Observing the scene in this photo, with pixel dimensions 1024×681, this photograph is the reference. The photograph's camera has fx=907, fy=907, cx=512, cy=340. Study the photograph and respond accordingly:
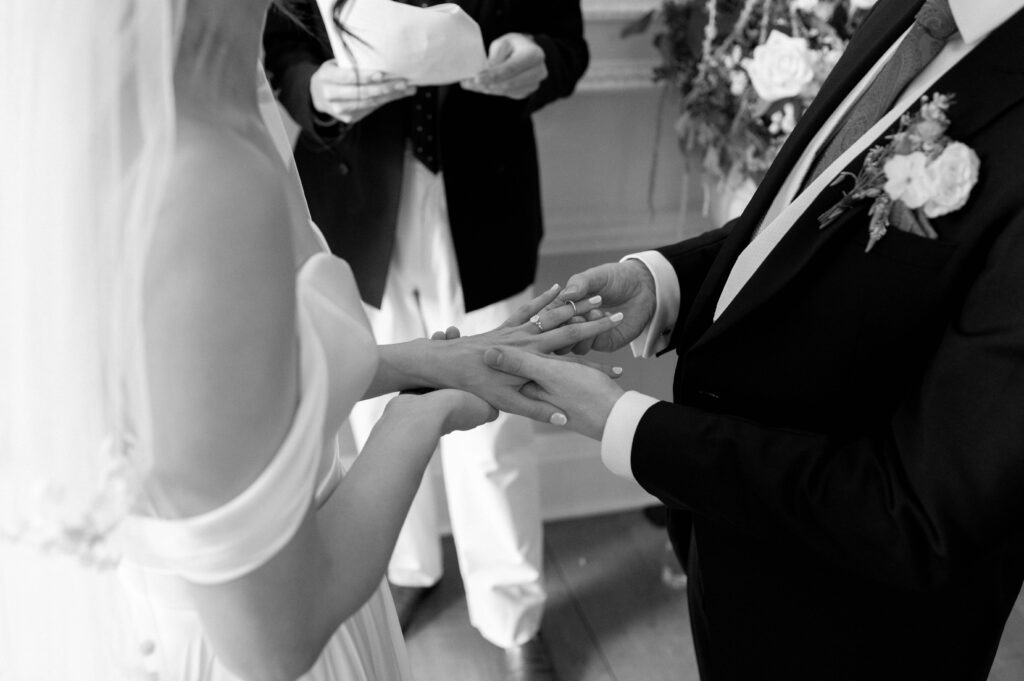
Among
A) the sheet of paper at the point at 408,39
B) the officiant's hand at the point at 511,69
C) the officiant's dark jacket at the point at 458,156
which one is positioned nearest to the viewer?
the sheet of paper at the point at 408,39

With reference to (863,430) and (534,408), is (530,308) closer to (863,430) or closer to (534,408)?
(534,408)

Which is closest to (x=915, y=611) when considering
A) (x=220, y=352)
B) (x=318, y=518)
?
(x=318, y=518)

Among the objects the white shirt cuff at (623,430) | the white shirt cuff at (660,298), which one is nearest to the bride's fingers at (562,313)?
the white shirt cuff at (660,298)

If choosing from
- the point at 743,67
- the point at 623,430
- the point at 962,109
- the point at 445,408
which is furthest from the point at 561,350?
the point at 743,67

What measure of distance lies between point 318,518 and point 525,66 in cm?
123

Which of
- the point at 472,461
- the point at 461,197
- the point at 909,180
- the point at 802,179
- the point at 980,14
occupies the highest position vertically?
the point at 980,14

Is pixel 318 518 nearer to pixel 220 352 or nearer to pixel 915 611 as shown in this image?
pixel 220 352

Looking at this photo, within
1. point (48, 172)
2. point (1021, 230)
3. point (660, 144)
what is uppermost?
point (48, 172)

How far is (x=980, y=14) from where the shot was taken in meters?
0.98

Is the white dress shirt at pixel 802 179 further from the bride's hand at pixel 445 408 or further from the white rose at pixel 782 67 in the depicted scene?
the white rose at pixel 782 67

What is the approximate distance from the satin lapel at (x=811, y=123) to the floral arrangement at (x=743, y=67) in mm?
592

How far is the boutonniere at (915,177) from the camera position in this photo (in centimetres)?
96

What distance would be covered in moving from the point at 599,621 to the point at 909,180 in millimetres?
1748

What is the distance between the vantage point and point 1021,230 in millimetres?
917
